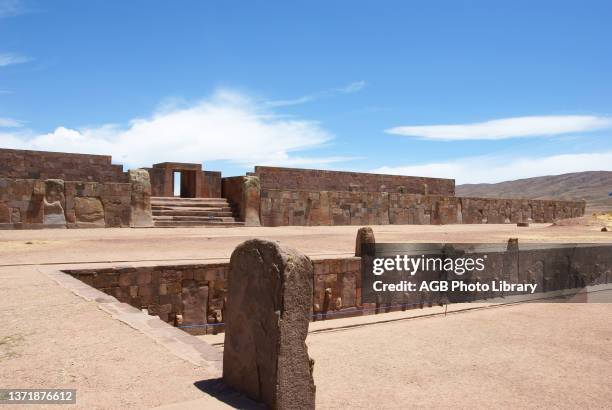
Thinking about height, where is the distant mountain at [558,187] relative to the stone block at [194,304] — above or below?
above

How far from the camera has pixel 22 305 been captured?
15.4 feet

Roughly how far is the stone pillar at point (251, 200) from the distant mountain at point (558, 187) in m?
78.6

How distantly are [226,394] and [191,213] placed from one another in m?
12.5

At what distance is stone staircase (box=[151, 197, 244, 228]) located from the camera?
1451cm

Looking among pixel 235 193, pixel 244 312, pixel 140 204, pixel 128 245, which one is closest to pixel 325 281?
pixel 128 245

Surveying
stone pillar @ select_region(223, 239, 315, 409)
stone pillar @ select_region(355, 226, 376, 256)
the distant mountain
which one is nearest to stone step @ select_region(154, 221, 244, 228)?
stone pillar @ select_region(355, 226, 376, 256)

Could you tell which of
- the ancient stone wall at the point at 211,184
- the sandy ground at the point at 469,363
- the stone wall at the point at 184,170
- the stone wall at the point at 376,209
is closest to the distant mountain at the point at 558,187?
the stone wall at the point at 376,209

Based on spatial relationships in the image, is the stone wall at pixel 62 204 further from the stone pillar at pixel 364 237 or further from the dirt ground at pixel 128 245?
the stone pillar at pixel 364 237

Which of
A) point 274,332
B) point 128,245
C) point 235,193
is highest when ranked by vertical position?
point 235,193

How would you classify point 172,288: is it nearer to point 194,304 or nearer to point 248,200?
point 194,304

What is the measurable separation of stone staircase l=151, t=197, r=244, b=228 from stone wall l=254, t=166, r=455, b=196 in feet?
6.51

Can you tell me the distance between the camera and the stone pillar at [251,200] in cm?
1576

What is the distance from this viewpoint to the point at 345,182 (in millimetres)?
20688

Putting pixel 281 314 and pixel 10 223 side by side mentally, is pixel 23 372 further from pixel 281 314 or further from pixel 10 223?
pixel 10 223
